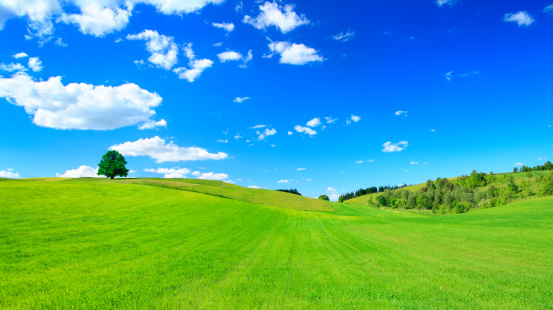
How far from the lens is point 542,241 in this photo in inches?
678

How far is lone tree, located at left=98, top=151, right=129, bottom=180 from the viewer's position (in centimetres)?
8231

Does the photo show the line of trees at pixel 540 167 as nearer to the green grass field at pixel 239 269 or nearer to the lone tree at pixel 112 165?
the green grass field at pixel 239 269

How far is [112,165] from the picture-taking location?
8294 cm

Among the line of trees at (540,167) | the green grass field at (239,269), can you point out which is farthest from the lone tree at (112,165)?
the line of trees at (540,167)

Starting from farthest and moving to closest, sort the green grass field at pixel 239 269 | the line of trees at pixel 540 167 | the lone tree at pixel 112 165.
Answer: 1. the line of trees at pixel 540 167
2. the lone tree at pixel 112 165
3. the green grass field at pixel 239 269

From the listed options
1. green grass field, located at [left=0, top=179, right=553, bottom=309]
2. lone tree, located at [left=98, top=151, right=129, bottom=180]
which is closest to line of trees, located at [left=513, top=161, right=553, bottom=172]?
green grass field, located at [left=0, top=179, right=553, bottom=309]

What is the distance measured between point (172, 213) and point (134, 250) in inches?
615

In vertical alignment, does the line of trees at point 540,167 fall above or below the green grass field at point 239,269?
above

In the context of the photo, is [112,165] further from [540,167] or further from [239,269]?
[540,167]

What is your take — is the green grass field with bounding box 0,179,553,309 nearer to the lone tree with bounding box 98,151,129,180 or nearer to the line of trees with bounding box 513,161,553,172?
the lone tree with bounding box 98,151,129,180

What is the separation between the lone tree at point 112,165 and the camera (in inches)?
→ 3241

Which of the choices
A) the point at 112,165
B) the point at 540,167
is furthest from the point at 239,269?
the point at 540,167

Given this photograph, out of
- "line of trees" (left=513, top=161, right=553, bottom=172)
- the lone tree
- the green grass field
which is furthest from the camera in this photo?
"line of trees" (left=513, top=161, right=553, bottom=172)

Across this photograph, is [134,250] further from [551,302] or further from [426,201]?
[426,201]
